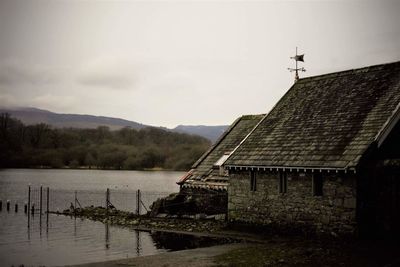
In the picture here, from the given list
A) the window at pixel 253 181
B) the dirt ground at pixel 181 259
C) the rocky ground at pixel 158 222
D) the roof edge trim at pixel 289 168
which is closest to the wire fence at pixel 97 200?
the rocky ground at pixel 158 222

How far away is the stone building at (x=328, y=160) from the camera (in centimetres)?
2109

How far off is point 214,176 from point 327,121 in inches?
428

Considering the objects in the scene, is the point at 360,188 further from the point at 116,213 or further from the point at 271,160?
the point at 116,213

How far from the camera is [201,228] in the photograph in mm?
26844

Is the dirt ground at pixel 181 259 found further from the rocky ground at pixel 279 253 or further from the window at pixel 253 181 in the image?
the window at pixel 253 181

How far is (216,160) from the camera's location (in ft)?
116

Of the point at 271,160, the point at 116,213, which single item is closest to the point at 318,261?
the point at 271,160

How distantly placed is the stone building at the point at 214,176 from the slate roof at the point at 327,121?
5575 millimetres

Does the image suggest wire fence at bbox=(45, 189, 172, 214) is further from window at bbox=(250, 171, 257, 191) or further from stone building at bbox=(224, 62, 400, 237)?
window at bbox=(250, 171, 257, 191)

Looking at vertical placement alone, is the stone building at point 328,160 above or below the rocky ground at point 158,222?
above

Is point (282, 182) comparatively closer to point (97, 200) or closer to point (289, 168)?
point (289, 168)

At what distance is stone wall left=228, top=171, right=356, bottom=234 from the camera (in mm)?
21203

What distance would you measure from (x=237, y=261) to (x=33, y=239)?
51.9 feet


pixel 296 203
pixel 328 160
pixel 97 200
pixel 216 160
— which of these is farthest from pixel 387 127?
pixel 97 200
